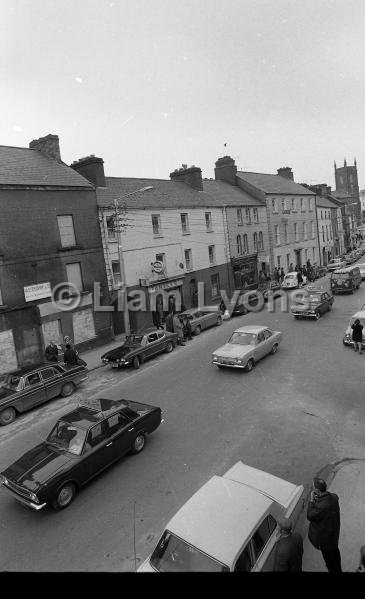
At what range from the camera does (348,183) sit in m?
132

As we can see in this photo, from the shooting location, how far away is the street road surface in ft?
24.5

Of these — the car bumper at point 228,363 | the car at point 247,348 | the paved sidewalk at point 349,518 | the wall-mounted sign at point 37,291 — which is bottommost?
the paved sidewalk at point 349,518

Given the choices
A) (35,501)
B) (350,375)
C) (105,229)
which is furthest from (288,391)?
(105,229)

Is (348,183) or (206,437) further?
(348,183)

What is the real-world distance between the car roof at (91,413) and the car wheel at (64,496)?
54.5 inches

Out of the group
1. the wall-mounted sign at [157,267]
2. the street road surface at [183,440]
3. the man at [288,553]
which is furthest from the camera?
the wall-mounted sign at [157,267]

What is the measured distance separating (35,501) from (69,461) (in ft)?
3.40

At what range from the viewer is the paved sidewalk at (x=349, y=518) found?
642 centimetres

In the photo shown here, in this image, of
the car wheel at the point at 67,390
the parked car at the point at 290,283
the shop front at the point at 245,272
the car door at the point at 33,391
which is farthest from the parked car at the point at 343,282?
the car door at the point at 33,391

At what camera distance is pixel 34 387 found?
48.0 ft

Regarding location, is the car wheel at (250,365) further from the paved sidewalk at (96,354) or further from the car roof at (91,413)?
Result: the paved sidewalk at (96,354)

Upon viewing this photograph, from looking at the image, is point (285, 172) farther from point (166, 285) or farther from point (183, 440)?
point (183, 440)

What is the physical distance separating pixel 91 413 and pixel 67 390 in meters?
6.04
